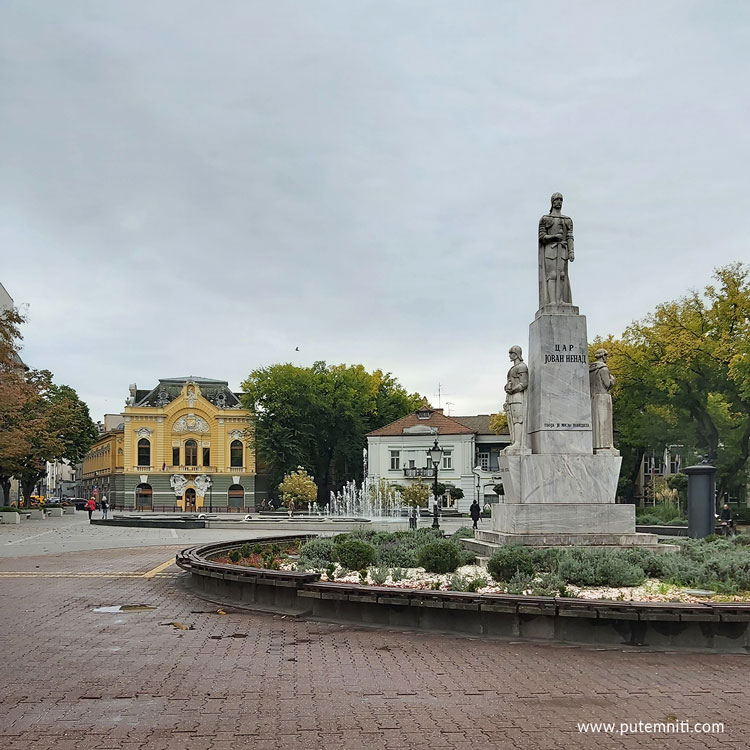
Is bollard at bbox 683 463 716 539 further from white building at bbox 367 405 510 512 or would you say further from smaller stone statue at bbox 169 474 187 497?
smaller stone statue at bbox 169 474 187 497

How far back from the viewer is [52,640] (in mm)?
9188

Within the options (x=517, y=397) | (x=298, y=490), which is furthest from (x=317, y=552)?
(x=298, y=490)

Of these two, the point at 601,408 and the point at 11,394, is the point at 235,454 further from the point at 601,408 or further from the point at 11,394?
the point at 601,408

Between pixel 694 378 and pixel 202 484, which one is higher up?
pixel 694 378

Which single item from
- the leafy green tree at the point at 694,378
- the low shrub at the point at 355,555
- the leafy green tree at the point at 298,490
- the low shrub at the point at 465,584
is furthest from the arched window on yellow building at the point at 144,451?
the low shrub at the point at 465,584

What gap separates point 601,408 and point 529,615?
642 cm

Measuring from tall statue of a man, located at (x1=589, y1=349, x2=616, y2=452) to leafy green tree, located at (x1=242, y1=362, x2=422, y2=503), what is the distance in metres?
55.0

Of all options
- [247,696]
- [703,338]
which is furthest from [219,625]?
[703,338]

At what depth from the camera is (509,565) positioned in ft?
35.0

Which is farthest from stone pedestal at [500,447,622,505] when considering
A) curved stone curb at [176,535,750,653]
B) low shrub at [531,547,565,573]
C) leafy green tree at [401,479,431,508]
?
leafy green tree at [401,479,431,508]

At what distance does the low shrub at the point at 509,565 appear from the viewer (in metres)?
10.6

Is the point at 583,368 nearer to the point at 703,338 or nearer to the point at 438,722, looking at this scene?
the point at 438,722

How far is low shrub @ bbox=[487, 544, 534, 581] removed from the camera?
10617 mm

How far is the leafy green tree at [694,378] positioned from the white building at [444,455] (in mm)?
19029
